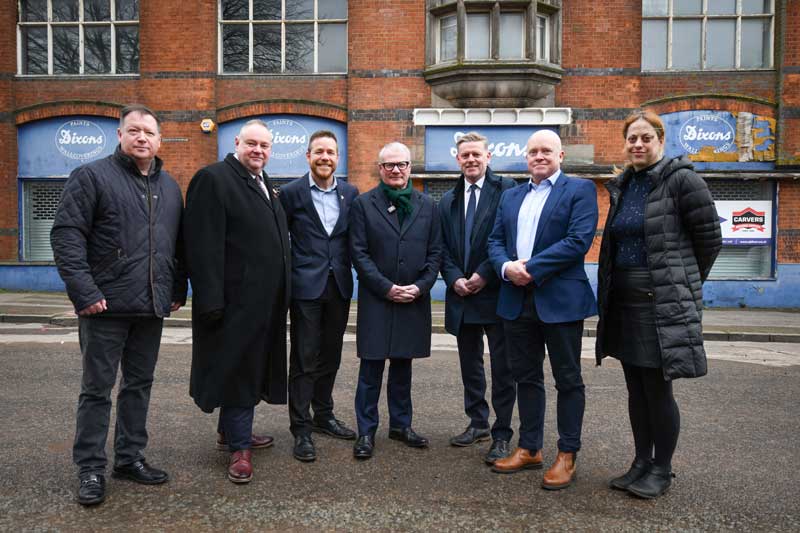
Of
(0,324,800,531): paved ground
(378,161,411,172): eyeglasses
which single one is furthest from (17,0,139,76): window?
(378,161,411,172): eyeglasses

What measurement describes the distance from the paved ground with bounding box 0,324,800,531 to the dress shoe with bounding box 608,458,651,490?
81 mm

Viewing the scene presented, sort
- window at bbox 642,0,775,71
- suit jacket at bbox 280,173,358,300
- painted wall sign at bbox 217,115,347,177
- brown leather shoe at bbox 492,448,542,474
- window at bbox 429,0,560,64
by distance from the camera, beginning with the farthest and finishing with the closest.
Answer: painted wall sign at bbox 217,115,347,177
window at bbox 642,0,775,71
window at bbox 429,0,560,64
suit jacket at bbox 280,173,358,300
brown leather shoe at bbox 492,448,542,474

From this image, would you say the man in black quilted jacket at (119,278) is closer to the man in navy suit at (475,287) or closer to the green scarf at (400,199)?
the green scarf at (400,199)

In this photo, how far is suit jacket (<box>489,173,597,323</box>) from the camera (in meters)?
4.11

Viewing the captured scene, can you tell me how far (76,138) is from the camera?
15.4m

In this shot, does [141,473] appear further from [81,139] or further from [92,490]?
[81,139]

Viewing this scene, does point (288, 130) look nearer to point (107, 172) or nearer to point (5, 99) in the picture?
point (5, 99)

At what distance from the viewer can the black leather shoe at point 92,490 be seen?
368cm

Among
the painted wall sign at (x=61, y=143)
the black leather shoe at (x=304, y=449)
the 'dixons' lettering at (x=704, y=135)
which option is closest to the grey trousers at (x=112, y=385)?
the black leather shoe at (x=304, y=449)

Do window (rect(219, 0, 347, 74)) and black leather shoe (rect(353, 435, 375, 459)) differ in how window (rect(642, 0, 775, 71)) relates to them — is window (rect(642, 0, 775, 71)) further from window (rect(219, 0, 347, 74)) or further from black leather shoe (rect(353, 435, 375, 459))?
black leather shoe (rect(353, 435, 375, 459))

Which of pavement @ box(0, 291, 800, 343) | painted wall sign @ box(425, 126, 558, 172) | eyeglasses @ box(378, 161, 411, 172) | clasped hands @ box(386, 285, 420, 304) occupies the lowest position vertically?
pavement @ box(0, 291, 800, 343)

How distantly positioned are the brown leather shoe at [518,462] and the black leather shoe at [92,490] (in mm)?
2336

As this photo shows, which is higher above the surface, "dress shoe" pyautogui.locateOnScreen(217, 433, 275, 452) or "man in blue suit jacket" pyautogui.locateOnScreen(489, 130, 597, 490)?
"man in blue suit jacket" pyautogui.locateOnScreen(489, 130, 597, 490)

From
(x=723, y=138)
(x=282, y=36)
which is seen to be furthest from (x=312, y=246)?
(x=723, y=138)
